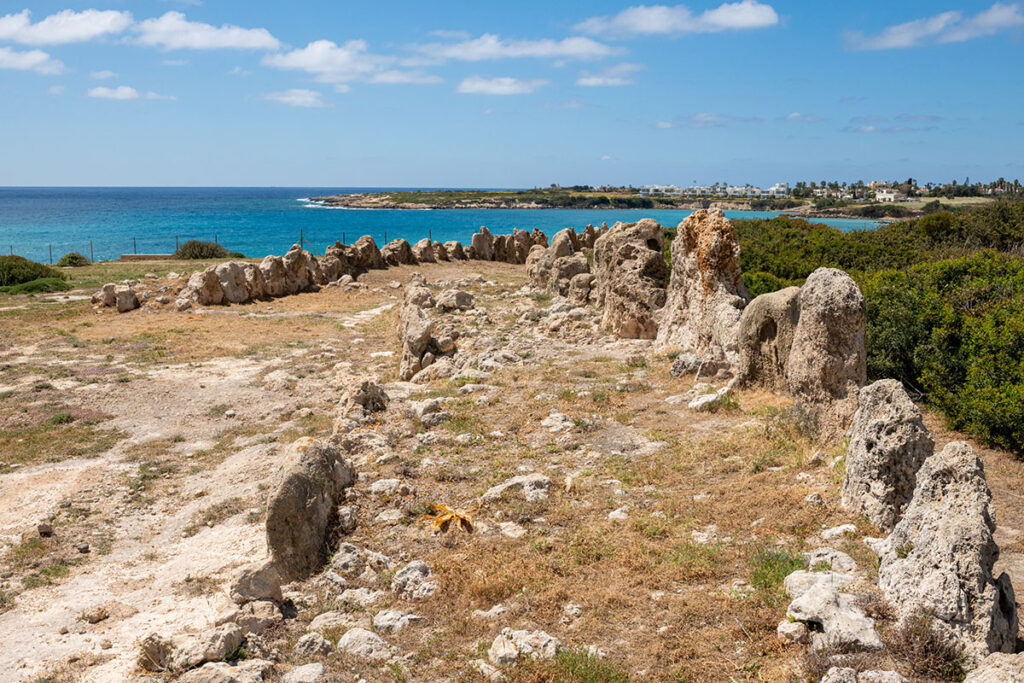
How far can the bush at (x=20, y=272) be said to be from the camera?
37.3 meters

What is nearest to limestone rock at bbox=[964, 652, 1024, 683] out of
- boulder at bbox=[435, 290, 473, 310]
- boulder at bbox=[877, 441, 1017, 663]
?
boulder at bbox=[877, 441, 1017, 663]

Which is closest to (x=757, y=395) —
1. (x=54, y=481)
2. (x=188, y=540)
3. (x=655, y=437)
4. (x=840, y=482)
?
(x=655, y=437)

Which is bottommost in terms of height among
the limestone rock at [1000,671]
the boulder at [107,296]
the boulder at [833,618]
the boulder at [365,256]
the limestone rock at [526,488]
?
the limestone rock at [526,488]

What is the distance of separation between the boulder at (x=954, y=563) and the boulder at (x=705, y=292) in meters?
7.99

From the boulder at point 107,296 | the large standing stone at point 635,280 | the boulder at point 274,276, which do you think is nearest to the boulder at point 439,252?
the boulder at point 274,276

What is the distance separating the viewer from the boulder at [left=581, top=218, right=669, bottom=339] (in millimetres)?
19641

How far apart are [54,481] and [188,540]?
14.7 feet

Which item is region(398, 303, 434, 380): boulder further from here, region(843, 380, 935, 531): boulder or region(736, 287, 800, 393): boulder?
region(843, 380, 935, 531): boulder

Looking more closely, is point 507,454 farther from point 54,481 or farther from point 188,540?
point 54,481

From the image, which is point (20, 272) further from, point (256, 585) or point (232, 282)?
point (256, 585)

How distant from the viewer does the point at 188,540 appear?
36.2 feet

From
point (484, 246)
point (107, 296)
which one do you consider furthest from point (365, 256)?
point (107, 296)

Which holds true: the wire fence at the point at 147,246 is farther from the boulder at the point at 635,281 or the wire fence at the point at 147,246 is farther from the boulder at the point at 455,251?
the boulder at the point at 635,281

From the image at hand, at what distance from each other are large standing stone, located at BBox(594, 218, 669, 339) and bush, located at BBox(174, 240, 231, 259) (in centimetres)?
4075
